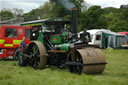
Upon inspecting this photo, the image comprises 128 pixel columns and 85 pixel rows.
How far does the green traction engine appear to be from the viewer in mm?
8657

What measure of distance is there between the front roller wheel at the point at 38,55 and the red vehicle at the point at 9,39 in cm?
346

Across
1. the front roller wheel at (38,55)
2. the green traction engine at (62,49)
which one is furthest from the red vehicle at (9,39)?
the front roller wheel at (38,55)

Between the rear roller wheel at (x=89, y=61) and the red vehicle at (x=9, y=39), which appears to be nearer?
the rear roller wheel at (x=89, y=61)

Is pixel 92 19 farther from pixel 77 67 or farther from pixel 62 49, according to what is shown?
pixel 77 67

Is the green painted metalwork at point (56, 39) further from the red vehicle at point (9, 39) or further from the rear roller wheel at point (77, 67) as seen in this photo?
the red vehicle at point (9, 39)

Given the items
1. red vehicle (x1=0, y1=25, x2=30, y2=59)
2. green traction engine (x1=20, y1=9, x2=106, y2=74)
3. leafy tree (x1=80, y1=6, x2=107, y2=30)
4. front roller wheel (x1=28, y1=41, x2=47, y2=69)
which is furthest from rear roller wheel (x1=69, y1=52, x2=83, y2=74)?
leafy tree (x1=80, y1=6, x2=107, y2=30)

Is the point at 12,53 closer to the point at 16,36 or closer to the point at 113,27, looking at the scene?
the point at 16,36

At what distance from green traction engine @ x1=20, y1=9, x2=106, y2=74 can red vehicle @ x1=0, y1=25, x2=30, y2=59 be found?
2955 millimetres

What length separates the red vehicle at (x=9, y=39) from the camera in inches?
554

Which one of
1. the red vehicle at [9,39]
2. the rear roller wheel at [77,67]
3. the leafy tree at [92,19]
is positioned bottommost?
the rear roller wheel at [77,67]

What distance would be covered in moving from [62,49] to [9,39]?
5.36 meters

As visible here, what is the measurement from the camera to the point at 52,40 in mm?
10586

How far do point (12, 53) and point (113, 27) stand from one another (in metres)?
36.8

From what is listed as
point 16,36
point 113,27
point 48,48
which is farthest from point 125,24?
point 48,48
